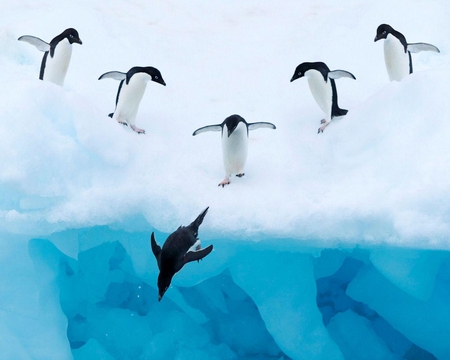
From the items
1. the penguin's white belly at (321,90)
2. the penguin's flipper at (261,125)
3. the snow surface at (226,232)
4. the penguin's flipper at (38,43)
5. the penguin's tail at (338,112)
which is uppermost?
the penguin's flipper at (38,43)

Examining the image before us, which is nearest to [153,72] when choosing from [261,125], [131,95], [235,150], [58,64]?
[131,95]

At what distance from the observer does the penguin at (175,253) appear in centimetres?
220

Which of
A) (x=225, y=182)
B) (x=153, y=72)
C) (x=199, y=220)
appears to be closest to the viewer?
(x=199, y=220)

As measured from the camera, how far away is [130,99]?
321 centimetres

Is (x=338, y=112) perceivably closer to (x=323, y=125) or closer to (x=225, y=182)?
(x=323, y=125)

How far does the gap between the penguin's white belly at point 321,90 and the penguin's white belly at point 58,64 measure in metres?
1.28

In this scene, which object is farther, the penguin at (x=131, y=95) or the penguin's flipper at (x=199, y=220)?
the penguin at (x=131, y=95)

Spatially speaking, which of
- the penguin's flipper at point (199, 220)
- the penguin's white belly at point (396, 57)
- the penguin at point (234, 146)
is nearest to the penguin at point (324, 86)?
the penguin's white belly at point (396, 57)

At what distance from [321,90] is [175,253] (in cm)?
142

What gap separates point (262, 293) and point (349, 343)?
1.35 feet

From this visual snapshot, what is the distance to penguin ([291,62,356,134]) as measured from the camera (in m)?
3.23

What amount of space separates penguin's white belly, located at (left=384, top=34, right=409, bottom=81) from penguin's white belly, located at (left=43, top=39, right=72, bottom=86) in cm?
169

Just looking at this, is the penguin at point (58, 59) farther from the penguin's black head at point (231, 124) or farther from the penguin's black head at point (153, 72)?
the penguin's black head at point (231, 124)

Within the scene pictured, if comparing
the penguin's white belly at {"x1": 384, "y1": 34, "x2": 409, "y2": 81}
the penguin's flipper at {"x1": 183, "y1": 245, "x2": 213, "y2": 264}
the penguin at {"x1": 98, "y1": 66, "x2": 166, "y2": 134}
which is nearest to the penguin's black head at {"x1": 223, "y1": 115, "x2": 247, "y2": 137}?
the penguin at {"x1": 98, "y1": 66, "x2": 166, "y2": 134}
